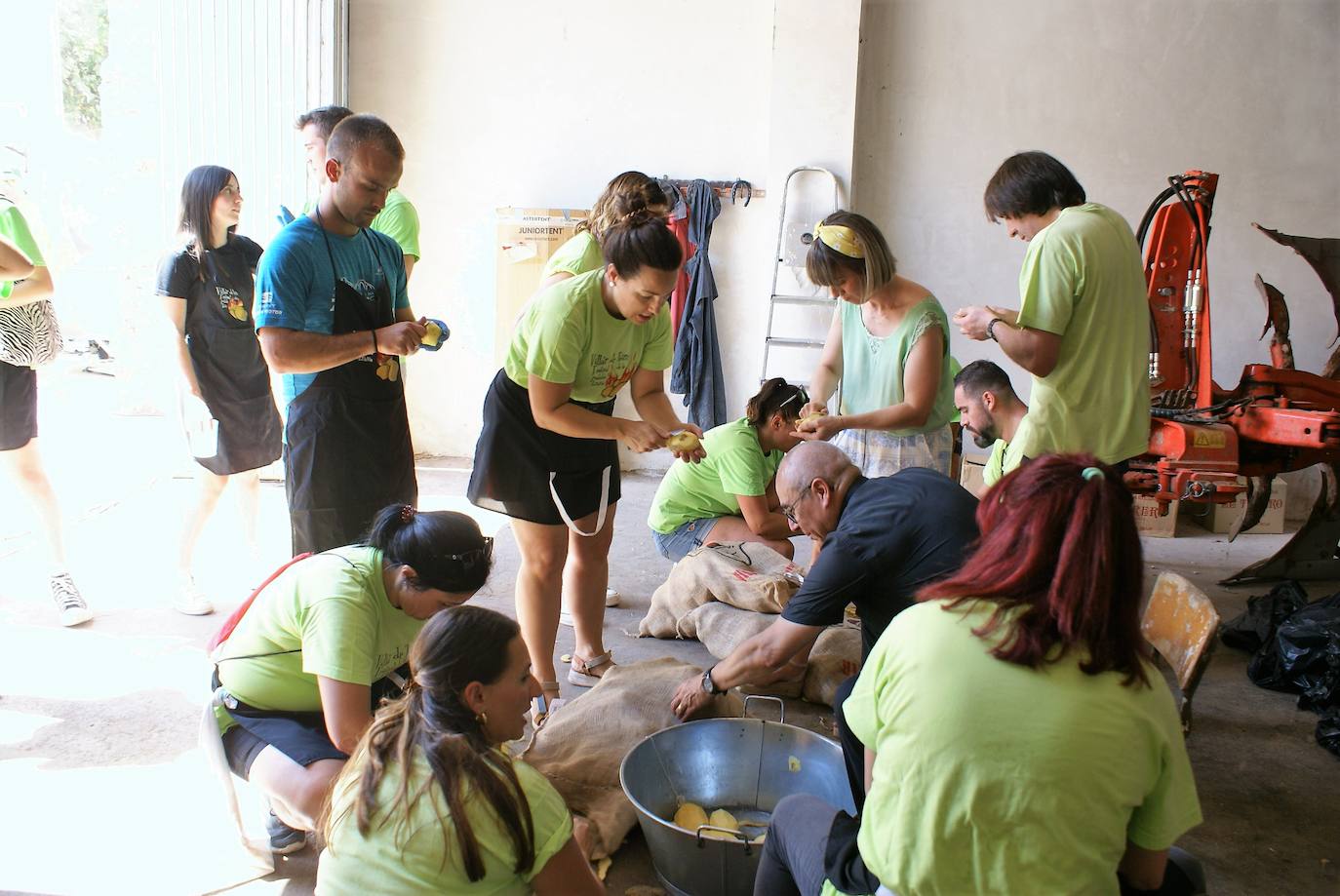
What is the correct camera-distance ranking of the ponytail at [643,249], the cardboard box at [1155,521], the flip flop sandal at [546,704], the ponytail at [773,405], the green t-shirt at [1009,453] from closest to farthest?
the ponytail at [643,249] → the green t-shirt at [1009,453] → the flip flop sandal at [546,704] → the ponytail at [773,405] → the cardboard box at [1155,521]

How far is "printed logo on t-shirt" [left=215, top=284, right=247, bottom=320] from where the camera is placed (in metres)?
4.25

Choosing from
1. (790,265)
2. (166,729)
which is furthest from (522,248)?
(166,729)

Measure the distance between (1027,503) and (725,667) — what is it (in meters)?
1.19

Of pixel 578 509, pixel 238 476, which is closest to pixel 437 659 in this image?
pixel 578 509

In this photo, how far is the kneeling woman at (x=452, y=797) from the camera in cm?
158

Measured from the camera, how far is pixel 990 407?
3.88m

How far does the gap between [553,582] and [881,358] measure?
139 centimetres

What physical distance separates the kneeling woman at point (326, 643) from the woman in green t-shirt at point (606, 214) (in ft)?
4.65

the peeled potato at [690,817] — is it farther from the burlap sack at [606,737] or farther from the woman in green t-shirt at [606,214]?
Answer: the woman in green t-shirt at [606,214]

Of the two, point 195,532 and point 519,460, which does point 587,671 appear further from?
point 195,532

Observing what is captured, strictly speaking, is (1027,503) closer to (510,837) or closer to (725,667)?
(510,837)

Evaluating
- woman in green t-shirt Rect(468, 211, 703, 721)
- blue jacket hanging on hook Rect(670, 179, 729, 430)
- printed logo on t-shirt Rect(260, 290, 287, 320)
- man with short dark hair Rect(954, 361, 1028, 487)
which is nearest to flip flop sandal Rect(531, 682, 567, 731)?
woman in green t-shirt Rect(468, 211, 703, 721)

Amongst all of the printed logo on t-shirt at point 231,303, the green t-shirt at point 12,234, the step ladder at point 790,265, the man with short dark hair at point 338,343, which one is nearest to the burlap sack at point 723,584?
the man with short dark hair at point 338,343

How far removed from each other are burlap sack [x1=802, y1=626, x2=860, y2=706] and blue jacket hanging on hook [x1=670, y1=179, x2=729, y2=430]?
3.62 metres
